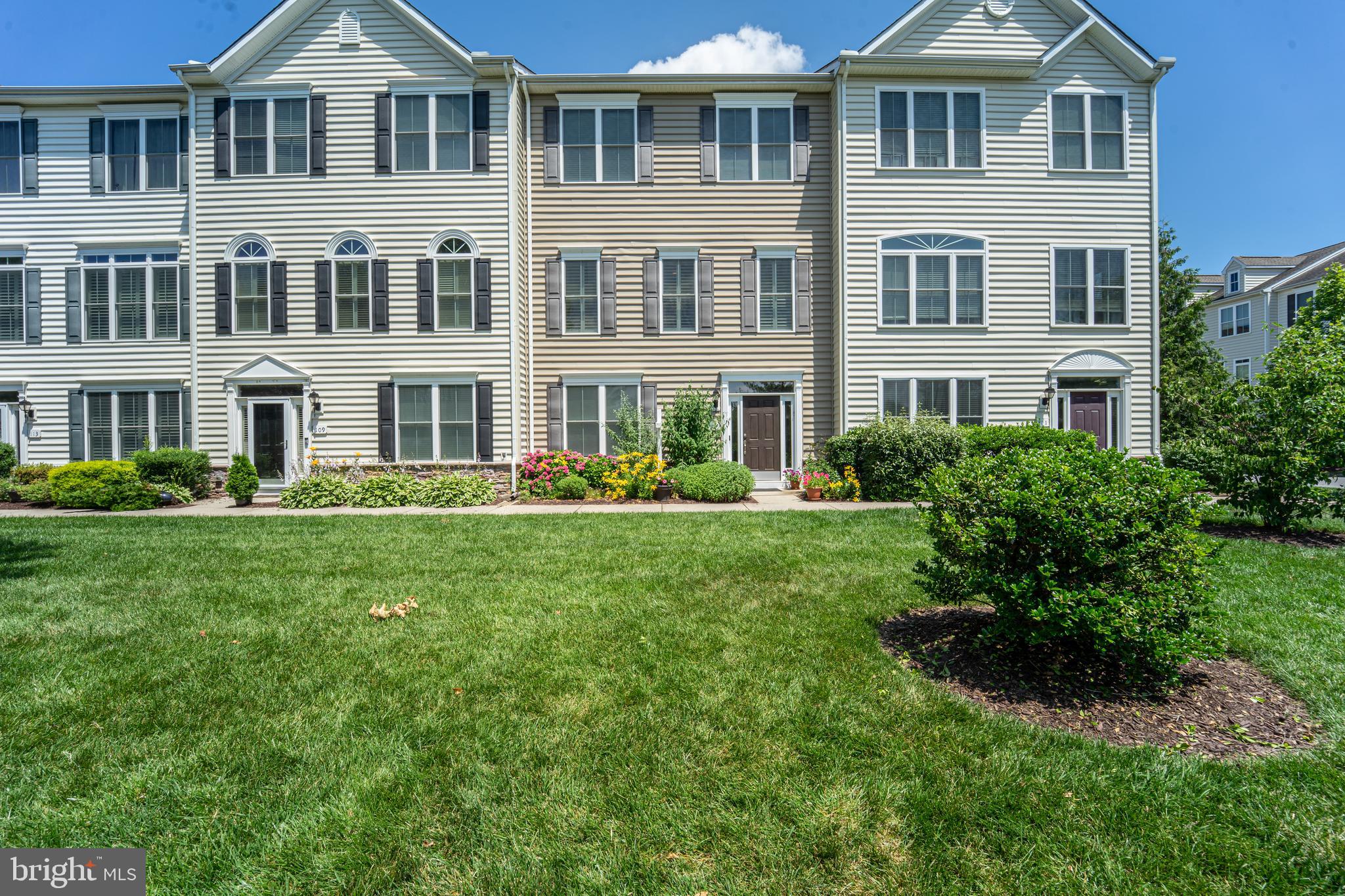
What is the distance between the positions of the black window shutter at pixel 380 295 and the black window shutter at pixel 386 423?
4.67ft

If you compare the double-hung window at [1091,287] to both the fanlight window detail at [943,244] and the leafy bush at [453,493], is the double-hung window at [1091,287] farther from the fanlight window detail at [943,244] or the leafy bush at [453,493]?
the leafy bush at [453,493]

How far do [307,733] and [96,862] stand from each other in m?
0.90

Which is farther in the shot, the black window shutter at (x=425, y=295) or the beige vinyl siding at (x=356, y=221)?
the black window shutter at (x=425, y=295)

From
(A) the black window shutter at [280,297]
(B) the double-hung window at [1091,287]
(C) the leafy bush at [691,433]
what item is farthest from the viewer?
(B) the double-hung window at [1091,287]

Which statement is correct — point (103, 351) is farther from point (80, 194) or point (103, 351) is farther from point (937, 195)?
point (937, 195)

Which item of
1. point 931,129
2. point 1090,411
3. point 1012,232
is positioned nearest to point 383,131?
point 931,129

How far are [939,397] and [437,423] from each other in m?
12.0

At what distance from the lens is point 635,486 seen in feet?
44.2

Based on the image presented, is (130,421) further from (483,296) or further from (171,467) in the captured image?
(483,296)

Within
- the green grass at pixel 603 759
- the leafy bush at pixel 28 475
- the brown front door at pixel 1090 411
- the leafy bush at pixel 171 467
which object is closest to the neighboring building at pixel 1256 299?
the brown front door at pixel 1090 411

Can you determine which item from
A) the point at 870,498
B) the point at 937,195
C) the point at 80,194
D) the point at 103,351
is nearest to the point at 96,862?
the point at 870,498

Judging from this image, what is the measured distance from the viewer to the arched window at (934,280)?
14859 millimetres

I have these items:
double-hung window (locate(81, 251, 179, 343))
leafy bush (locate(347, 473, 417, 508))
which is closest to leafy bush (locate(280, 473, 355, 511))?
leafy bush (locate(347, 473, 417, 508))

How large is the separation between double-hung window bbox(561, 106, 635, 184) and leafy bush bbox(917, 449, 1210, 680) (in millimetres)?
13690
